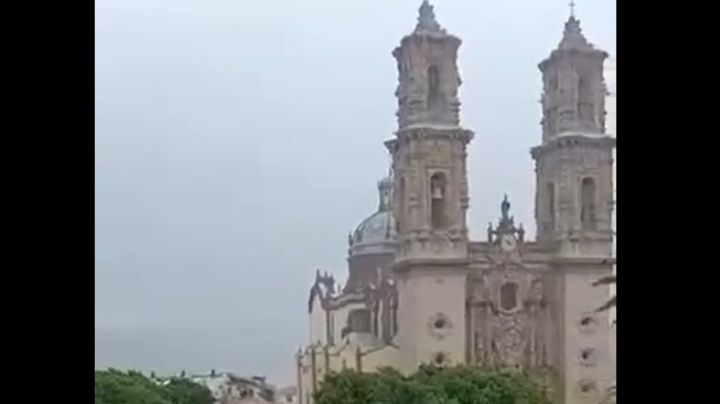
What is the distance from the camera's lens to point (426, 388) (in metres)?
4.48

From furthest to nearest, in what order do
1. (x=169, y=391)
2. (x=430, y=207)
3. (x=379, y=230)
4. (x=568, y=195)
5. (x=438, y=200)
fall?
(x=430, y=207)
(x=438, y=200)
(x=568, y=195)
(x=379, y=230)
(x=169, y=391)

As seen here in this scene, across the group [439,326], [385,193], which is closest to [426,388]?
[385,193]

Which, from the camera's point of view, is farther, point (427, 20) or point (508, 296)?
point (508, 296)

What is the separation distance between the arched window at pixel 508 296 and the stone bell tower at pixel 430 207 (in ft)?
0.81

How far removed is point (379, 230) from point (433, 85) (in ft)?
2.98

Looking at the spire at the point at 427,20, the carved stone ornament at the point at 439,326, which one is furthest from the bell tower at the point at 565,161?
the spire at the point at 427,20

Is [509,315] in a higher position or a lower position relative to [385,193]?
lower

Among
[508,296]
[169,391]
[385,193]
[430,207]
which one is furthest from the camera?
[430,207]

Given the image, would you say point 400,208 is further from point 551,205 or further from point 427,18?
point 427,18

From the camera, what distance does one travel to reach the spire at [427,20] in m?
3.29

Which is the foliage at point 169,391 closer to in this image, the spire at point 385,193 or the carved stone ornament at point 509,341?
the spire at point 385,193
